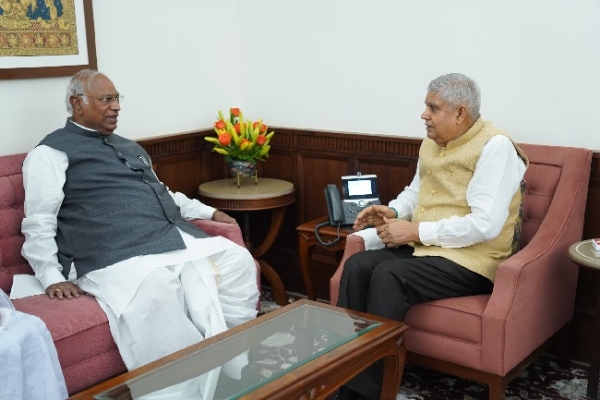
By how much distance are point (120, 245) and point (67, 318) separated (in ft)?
1.55

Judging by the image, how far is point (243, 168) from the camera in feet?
14.7

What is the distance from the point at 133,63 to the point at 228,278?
146 centimetres

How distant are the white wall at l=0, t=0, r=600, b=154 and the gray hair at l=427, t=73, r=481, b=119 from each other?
58 cm

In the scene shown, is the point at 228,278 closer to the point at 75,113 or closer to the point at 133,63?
the point at 75,113

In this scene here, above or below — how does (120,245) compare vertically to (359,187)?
below

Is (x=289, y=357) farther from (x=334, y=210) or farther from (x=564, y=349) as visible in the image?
(x=564, y=349)

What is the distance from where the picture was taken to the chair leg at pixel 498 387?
312 centimetres

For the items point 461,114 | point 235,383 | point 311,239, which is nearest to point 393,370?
point 235,383

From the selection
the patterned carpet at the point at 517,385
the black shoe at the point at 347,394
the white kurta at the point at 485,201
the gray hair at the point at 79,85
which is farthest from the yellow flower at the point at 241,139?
the black shoe at the point at 347,394

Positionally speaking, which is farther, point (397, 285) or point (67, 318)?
point (397, 285)

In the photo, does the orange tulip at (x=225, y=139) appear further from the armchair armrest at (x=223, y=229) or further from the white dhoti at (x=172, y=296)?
the white dhoti at (x=172, y=296)

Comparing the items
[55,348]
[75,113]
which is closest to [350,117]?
[75,113]

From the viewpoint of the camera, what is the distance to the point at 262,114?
16.0 feet

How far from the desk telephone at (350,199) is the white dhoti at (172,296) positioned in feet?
1.92
